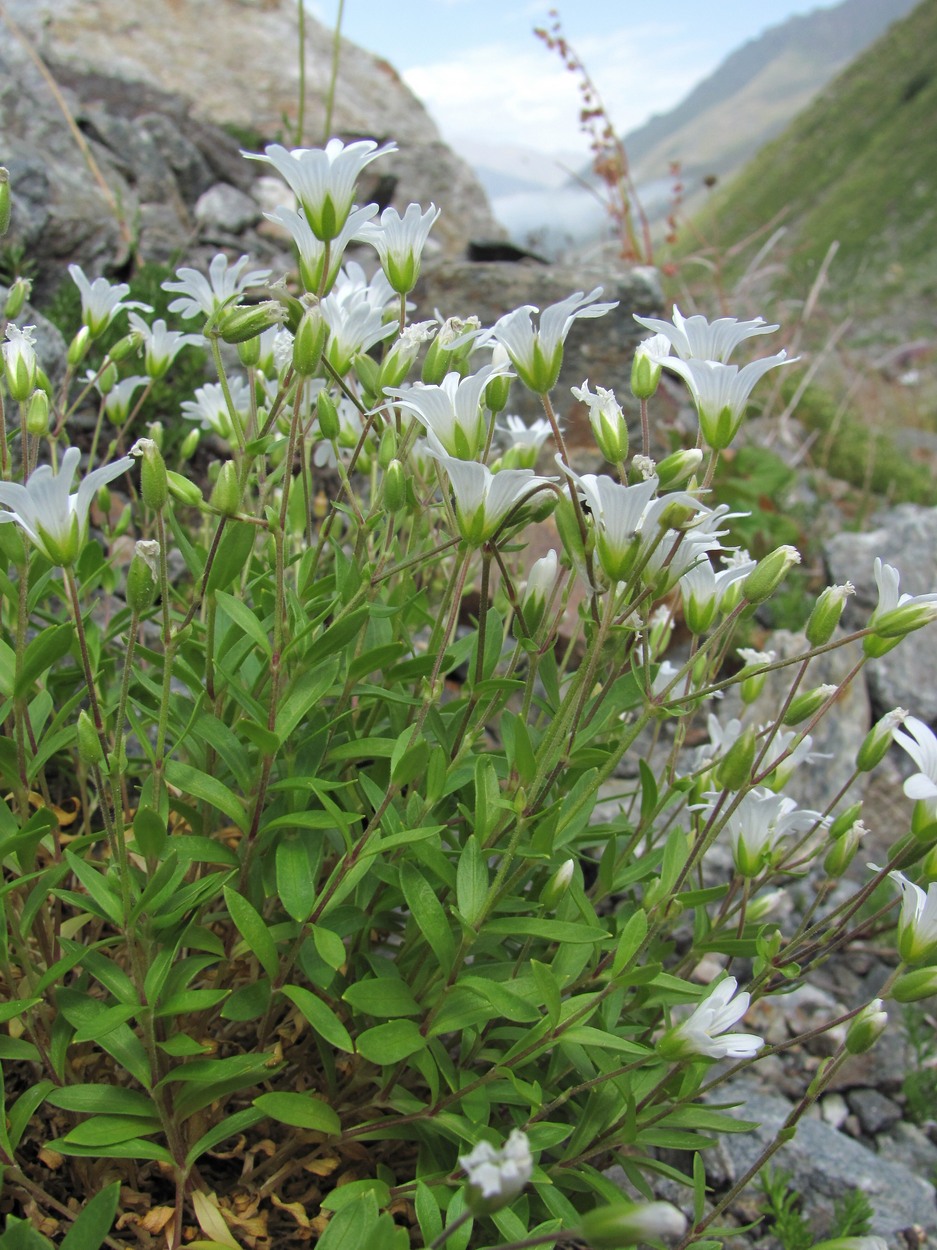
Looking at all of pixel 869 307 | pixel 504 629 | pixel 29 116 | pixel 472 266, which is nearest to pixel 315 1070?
pixel 504 629

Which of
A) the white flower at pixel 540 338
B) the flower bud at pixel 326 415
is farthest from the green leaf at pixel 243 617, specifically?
the white flower at pixel 540 338

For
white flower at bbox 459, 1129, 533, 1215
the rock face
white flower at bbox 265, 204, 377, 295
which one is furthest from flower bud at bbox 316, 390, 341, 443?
the rock face

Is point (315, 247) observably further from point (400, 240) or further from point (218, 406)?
point (218, 406)

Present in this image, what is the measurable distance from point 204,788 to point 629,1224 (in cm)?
115

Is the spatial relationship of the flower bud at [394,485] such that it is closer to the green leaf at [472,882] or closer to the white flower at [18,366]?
the green leaf at [472,882]

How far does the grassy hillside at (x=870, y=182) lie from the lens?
34.5 metres

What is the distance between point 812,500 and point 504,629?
5.26 metres

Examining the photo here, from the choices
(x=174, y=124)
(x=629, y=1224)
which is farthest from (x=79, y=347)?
(x=174, y=124)

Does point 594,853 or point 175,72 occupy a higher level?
point 175,72

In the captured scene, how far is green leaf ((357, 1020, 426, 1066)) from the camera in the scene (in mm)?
1812

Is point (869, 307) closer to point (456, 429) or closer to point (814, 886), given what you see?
point (814, 886)

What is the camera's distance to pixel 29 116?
5617 mm

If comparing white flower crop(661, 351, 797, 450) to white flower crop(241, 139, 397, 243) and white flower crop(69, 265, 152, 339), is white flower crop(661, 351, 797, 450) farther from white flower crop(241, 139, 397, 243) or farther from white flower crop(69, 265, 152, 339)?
white flower crop(69, 265, 152, 339)

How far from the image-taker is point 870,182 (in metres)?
43.0
